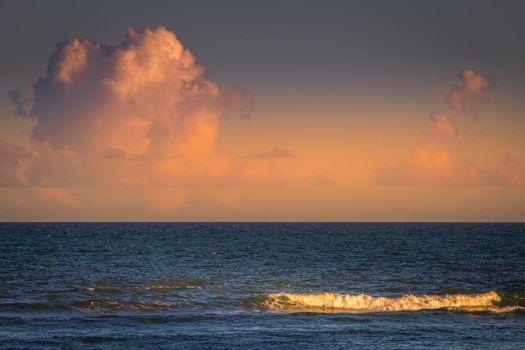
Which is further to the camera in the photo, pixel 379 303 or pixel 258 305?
pixel 379 303

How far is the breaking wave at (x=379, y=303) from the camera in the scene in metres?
43.1

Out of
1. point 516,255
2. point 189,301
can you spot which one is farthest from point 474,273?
point 189,301

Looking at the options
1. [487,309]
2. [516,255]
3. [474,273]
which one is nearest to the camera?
[487,309]

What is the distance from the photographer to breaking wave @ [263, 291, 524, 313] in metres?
43.1

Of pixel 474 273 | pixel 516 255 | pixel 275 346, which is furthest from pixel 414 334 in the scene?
pixel 516 255

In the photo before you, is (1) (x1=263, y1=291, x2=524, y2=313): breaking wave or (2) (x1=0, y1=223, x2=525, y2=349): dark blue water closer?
(2) (x1=0, y1=223, x2=525, y2=349): dark blue water

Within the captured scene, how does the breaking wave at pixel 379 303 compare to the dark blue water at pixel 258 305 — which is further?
the breaking wave at pixel 379 303

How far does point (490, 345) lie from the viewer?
30.8 metres

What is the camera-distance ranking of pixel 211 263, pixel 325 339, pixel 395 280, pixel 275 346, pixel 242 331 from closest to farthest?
pixel 275 346, pixel 325 339, pixel 242 331, pixel 395 280, pixel 211 263

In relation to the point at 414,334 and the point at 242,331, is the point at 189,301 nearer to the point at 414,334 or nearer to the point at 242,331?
the point at 242,331

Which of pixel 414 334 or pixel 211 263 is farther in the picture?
pixel 211 263

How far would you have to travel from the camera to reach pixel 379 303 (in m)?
44.8

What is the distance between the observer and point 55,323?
3612 cm

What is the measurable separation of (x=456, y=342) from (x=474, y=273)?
36750mm
